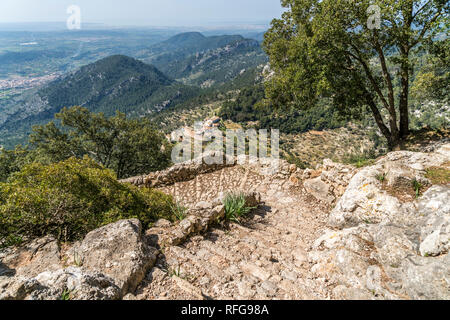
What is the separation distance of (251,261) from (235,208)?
2024 millimetres

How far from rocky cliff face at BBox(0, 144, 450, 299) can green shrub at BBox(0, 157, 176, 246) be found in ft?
1.94

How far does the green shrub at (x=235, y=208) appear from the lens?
608 cm

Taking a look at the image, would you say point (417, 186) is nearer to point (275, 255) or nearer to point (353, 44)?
point (275, 255)

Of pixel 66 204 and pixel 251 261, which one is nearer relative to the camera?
pixel 251 261

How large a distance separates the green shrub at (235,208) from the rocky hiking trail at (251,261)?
9.7 inches

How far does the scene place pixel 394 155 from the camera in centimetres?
757

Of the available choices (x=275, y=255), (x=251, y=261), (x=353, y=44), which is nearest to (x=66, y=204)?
(x=251, y=261)

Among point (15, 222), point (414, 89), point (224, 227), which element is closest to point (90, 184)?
point (15, 222)

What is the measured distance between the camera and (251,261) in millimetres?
4359

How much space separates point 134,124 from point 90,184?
14080 mm

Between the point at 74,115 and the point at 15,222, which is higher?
the point at 74,115

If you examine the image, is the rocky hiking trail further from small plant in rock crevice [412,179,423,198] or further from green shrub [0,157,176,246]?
small plant in rock crevice [412,179,423,198]

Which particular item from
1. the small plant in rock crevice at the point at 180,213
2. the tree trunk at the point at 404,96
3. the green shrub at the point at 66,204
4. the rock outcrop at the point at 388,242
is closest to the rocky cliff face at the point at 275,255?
the rock outcrop at the point at 388,242
